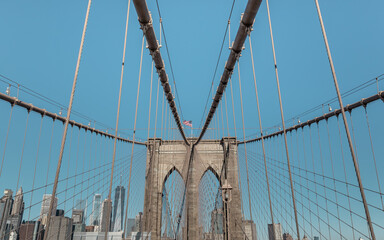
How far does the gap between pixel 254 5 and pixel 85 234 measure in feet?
118

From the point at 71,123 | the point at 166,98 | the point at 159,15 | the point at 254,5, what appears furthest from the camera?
the point at 166,98

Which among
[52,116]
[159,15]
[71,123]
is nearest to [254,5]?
[159,15]

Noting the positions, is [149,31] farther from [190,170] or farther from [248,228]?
[248,228]

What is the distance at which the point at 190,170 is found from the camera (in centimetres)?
2389

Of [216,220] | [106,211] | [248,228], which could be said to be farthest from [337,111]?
[106,211]

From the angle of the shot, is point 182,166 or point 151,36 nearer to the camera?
point 151,36

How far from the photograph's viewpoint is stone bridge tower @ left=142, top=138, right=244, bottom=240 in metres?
21.8

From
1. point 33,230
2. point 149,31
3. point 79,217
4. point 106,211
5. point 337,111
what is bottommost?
point 33,230

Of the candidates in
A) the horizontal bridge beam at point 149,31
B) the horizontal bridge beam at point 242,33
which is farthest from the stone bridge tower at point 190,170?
the horizontal bridge beam at point 149,31

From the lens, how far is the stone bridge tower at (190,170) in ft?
71.6

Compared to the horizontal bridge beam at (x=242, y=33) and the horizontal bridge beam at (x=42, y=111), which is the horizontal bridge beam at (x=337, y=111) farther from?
the horizontal bridge beam at (x=42, y=111)

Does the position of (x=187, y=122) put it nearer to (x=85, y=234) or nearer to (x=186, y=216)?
(x=186, y=216)

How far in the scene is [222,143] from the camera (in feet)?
81.4

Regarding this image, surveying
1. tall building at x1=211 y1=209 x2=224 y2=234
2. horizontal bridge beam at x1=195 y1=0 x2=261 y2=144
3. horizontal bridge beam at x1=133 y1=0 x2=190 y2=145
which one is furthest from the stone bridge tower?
horizontal bridge beam at x1=133 y1=0 x2=190 y2=145
